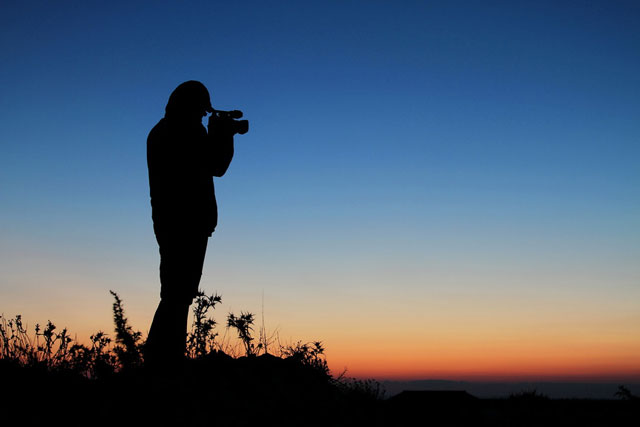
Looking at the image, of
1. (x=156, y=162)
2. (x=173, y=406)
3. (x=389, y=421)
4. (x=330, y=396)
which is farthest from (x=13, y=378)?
(x=389, y=421)

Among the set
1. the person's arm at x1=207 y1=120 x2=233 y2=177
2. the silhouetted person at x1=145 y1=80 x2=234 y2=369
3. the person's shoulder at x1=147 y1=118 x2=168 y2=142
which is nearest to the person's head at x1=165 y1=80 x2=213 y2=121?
the silhouetted person at x1=145 y1=80 x2=234 y2=369

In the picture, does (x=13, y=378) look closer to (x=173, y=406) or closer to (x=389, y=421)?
(x=173, y=406)

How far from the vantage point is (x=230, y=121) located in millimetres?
7016

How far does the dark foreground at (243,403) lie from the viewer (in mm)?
5312

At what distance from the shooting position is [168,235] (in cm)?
663

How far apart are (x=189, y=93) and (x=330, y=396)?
412 cm

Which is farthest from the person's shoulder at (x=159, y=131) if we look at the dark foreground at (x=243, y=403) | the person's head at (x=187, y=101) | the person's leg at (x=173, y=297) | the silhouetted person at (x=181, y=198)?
the dark foreground at (x=243, y=403)

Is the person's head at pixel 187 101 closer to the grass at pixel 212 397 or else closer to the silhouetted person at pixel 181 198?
the silhouetted person at pixel 181 198

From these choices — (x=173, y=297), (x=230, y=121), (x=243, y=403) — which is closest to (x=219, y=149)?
(x=230, y=121)

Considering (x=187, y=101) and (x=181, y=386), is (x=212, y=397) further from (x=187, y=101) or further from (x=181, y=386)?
(x=187, y=101)

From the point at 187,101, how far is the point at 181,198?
4.04ft

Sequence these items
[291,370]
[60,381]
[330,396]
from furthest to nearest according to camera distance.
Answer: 1. [291,370]
2. [330,396]
3. [60,381]

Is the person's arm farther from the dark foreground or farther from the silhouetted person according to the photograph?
the dark foreground

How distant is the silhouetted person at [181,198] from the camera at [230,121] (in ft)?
0.06
